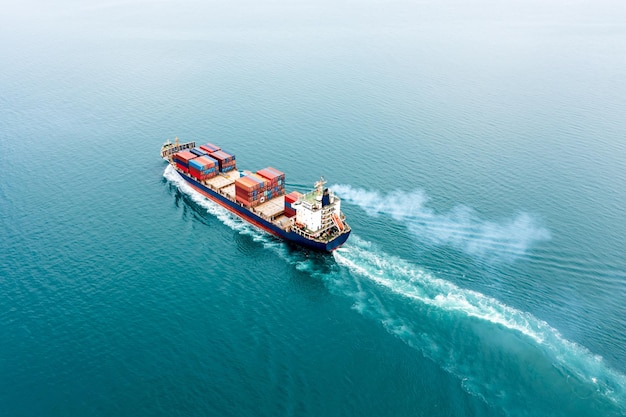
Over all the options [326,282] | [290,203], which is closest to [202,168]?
[290,203]

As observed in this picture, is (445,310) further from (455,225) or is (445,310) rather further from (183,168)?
(183,168)

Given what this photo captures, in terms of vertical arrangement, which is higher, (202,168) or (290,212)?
(202,168)

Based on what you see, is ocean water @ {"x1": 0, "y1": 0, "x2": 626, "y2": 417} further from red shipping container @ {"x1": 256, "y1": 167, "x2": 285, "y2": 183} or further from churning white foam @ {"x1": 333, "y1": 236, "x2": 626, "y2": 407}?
red shipping container @ {"x1": 256, "y1": 167, "x2": 285, "y2": 183}

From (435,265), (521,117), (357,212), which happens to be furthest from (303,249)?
(521,117)

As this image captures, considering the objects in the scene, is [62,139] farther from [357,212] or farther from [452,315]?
[452,315]

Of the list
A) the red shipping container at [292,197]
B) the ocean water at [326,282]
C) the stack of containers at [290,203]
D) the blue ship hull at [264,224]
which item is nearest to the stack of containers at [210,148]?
the ocean water at [326,282]

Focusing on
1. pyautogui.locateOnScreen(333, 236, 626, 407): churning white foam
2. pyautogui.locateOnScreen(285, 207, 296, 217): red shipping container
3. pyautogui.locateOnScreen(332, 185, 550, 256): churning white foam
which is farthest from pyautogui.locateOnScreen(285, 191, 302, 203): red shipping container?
pyautogui.locateOnScreen(333, 236, 626, 407): churning white foam

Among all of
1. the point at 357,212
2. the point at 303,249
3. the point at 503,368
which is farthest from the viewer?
the point at 357,212

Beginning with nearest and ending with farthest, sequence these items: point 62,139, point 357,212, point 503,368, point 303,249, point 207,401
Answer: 1. point 207,401
2. point 503,368
3. point 303,249
4. point 357,212
5. point 62,139
